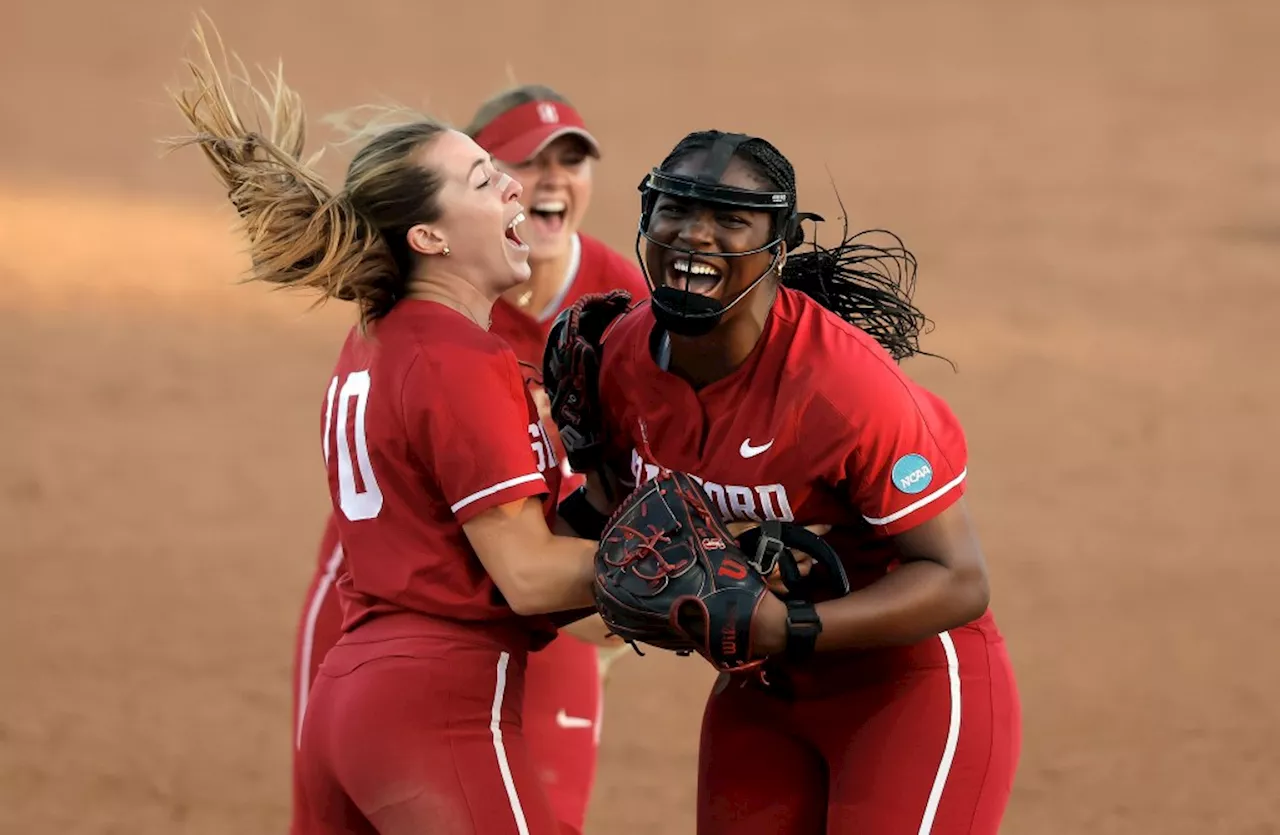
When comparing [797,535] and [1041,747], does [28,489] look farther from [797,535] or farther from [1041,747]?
[797,535]

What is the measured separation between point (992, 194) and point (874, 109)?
296 cm

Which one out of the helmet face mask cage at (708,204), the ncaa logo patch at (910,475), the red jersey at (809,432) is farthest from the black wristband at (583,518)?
the ncaa logo patch at (910,475)

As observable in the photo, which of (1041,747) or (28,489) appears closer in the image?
(1041,747)

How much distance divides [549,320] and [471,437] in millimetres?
1920

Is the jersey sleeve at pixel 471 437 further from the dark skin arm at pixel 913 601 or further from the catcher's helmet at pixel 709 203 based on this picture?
the dark skin arm at pixel 913 601

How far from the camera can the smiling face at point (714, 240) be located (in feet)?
12.6

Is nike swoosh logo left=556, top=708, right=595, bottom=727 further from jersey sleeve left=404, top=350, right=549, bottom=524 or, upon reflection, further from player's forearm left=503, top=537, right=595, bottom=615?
jersey sleeve left=404, top=350, right=549, bottom=524

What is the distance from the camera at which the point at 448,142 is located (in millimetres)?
4078

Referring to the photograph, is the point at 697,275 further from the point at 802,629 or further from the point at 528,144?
the point at 528,144

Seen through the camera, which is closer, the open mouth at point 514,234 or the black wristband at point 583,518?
the open mouth at point 514,234

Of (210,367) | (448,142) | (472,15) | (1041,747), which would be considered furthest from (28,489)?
(472,15)

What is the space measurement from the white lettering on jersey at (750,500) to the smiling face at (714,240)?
14.8 inches

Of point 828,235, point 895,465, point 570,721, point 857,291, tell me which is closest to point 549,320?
point 570,721

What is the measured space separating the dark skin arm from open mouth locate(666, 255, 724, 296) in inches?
26.3
